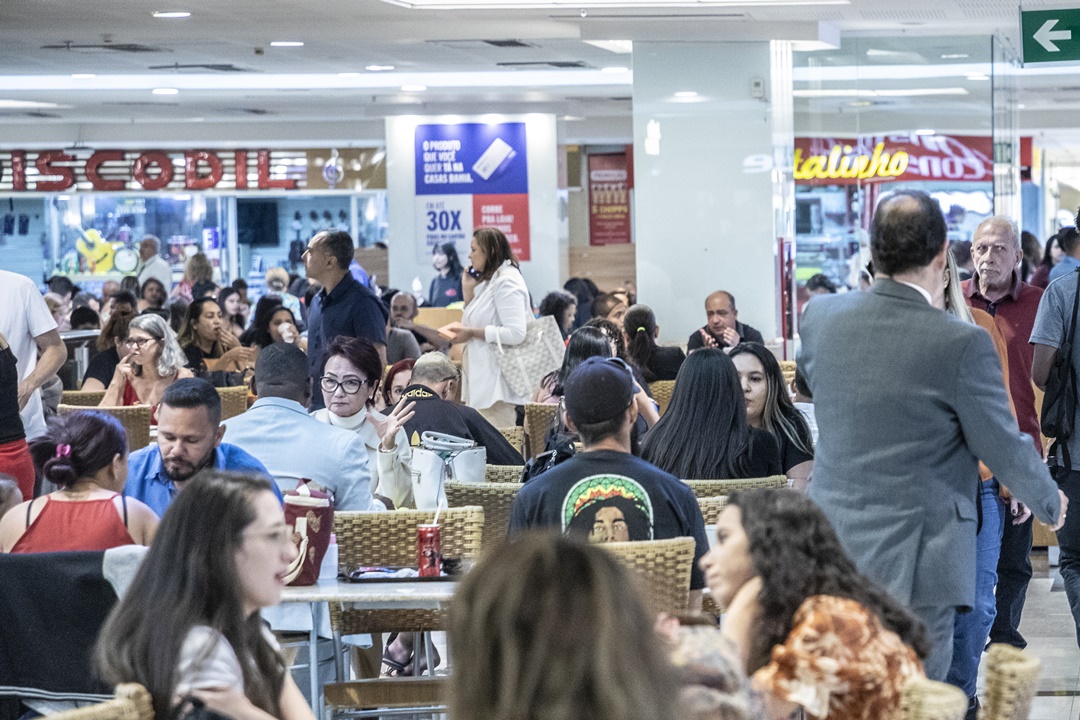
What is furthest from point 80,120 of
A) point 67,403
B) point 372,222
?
point 67,403

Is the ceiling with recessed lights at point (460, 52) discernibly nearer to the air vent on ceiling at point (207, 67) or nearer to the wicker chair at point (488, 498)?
the air vent on ceiling at point (207, 67)

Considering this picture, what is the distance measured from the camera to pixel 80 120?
60.0 ft

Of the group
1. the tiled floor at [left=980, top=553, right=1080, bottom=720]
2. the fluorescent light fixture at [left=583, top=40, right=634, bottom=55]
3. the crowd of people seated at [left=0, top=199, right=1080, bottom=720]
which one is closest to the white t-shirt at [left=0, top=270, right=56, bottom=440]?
the crowd of people seated at [left=0, top=199, right=1080, bottom=720]

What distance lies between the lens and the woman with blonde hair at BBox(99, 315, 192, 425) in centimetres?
645

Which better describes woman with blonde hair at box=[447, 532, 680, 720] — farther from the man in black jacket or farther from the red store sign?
the red store sign

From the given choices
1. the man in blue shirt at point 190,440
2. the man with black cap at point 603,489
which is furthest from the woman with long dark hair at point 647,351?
the man with black cap at point 603,489

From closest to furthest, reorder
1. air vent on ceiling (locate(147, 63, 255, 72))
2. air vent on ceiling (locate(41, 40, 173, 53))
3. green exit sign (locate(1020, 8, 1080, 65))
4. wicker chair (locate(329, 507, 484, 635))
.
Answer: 1. wicker chair (locate(329, 507, 484, 635))
2. green exit sign (locate(1020, 8, 1080, 65))
3. air vent on ceiling (locate(41, 40, 173, 53))
4. air vent on ceiling (locate(147, 63, 255, 72))

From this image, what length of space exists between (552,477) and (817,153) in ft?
29.9

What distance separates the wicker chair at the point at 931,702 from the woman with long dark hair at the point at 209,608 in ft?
3.41

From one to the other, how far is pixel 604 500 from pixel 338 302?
3.45 metres

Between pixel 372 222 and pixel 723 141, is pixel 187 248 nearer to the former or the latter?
pixel 372 222

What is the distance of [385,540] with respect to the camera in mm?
3873

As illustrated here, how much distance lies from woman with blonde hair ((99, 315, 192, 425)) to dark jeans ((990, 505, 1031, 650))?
3558 mm

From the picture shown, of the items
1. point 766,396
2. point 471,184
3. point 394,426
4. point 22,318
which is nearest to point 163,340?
point 22,318
